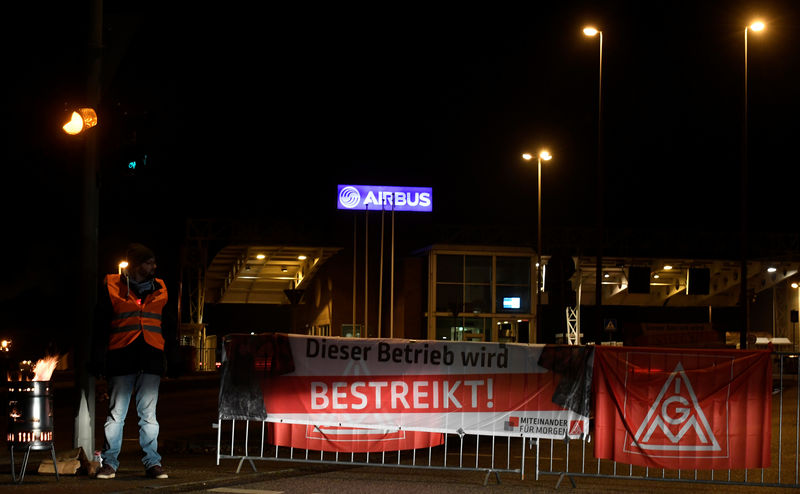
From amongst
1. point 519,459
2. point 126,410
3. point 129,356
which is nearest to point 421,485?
point 126,410

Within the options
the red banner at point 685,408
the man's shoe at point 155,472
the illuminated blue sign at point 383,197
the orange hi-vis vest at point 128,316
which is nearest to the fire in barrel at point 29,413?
the orange hi-vis vest at point 128,316

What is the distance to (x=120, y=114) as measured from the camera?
32.3 ft

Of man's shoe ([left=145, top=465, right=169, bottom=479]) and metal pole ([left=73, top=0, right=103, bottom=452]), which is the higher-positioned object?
metal pole ([left=73, top=0, right=103, bottom=452])

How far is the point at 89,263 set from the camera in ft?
31.4

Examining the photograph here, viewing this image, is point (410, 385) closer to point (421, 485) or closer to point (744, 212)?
point (421, 485)

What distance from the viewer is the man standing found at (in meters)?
8.83

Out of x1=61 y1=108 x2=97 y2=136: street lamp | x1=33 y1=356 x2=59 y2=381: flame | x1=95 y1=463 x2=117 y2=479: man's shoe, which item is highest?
x1=61 y1=108 x2=97 y2=136: street lamp

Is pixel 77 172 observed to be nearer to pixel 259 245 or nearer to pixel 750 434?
pixel 750 434

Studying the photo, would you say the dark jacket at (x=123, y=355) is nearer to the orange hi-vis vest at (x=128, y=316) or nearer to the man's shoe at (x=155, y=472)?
the orange hi-vis vest at (x=128, y=316)

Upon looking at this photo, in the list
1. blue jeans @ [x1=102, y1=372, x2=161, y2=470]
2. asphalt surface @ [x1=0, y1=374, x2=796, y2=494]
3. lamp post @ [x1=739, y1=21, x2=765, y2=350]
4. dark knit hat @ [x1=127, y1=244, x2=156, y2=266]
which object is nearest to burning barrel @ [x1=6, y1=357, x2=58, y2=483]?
asphalt surface @ [x1=0, y1=374, x2=796, y2=494]

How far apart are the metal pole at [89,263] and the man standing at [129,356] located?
37cm

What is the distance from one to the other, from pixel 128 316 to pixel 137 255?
0.54 meters

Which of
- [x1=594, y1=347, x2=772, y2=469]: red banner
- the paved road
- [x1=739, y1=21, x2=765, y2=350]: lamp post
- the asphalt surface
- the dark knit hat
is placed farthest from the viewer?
[x1=739, y1=21, x2=765, y2=350]: lamp post

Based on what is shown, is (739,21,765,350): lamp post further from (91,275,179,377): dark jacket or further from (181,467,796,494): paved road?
(91,275,179,377): dark jacket
